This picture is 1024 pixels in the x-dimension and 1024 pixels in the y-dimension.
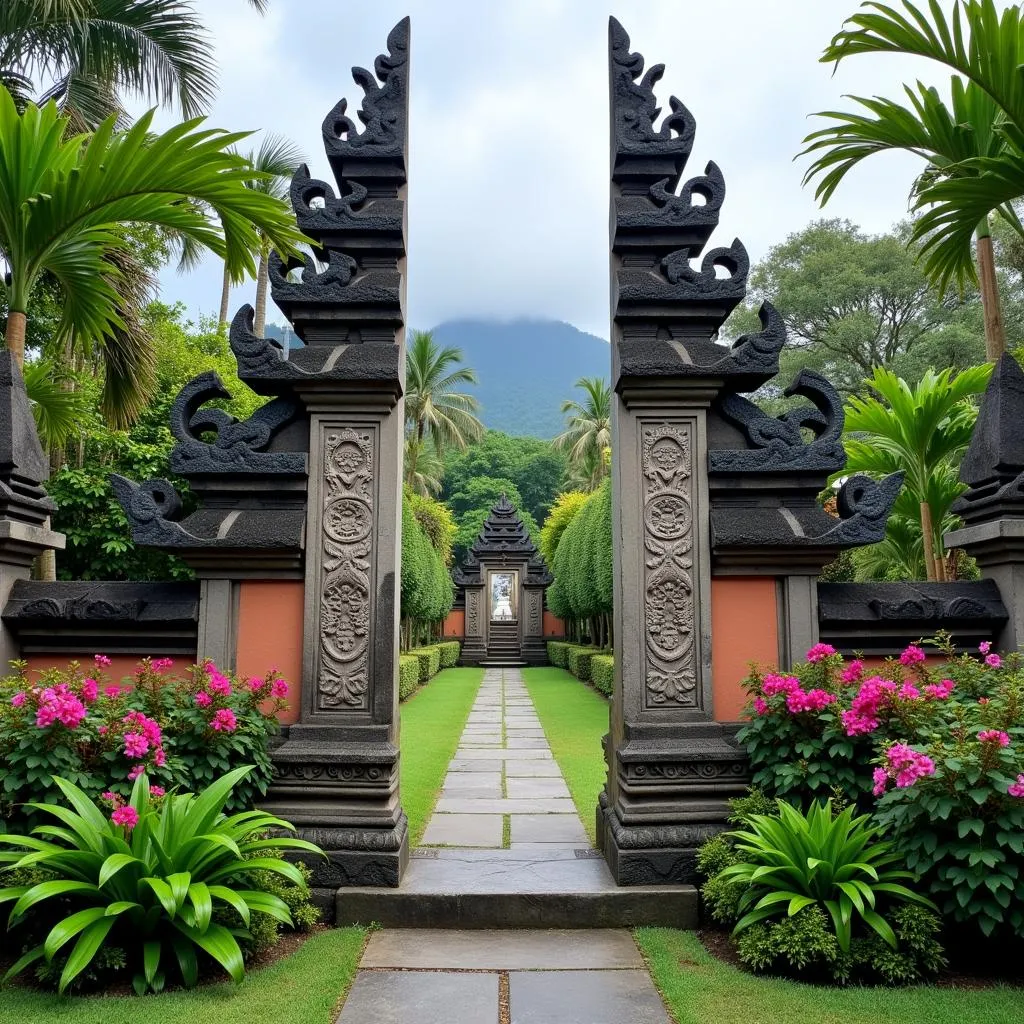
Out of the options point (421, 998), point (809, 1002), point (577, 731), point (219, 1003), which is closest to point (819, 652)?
point (809, 1002)

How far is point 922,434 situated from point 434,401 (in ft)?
82.1

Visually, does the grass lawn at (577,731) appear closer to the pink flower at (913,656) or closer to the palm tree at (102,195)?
the pink flower at (913,656)

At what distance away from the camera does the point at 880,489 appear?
4367 mm

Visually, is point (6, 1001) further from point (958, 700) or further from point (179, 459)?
point (958, 700)

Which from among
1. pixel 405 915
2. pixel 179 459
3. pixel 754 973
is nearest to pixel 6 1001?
pixel 405 915

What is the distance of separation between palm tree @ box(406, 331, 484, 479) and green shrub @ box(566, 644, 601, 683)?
10.0m

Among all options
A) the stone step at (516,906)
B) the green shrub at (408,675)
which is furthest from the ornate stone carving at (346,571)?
the green shrub at (408,675)

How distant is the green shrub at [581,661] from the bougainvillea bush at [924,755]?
46.3 feet

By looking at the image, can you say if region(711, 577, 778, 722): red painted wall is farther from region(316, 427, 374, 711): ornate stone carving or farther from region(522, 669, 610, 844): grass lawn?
region(316, 427, 374, 711): ornate stone carving

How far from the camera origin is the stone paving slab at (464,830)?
16.4 ft

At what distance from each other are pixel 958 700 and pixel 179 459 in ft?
13.0

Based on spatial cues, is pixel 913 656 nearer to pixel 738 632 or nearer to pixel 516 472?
pixel 738 632

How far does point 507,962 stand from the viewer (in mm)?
3371

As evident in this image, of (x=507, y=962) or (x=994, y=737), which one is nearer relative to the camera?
(x=994, y=737)
